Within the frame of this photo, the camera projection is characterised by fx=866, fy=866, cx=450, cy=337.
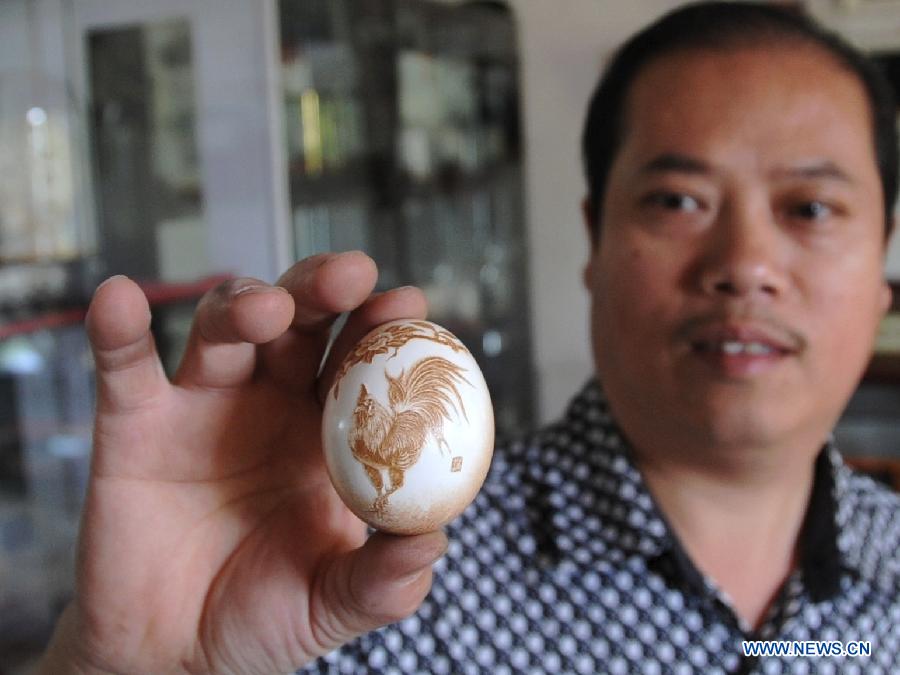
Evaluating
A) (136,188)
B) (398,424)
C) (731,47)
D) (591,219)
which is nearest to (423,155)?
(136,188)

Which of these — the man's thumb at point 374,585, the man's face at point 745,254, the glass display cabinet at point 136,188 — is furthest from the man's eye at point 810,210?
the glass display cabinet at point 136,188

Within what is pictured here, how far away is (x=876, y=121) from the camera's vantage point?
1009 mm

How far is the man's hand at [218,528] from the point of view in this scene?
2.15 ft

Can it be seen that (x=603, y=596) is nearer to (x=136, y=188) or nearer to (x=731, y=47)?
(x=731, y=47)

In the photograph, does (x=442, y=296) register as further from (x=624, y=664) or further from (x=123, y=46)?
(x=624, y=664)

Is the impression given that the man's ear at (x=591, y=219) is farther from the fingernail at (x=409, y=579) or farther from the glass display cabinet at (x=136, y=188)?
the glass display cabinet at (x=136, y=188)

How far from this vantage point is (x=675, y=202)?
3.09 feet

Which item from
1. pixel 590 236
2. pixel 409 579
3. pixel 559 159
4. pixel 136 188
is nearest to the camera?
pixel 409 579

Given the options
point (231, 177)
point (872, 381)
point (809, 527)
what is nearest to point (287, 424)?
point (809, 527)

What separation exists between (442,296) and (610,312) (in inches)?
80.7

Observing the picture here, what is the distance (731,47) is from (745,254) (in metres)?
0.26

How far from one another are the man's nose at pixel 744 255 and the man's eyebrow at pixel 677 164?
5 cm

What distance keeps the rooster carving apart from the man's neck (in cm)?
39

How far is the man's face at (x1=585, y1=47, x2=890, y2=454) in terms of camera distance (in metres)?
0.89
